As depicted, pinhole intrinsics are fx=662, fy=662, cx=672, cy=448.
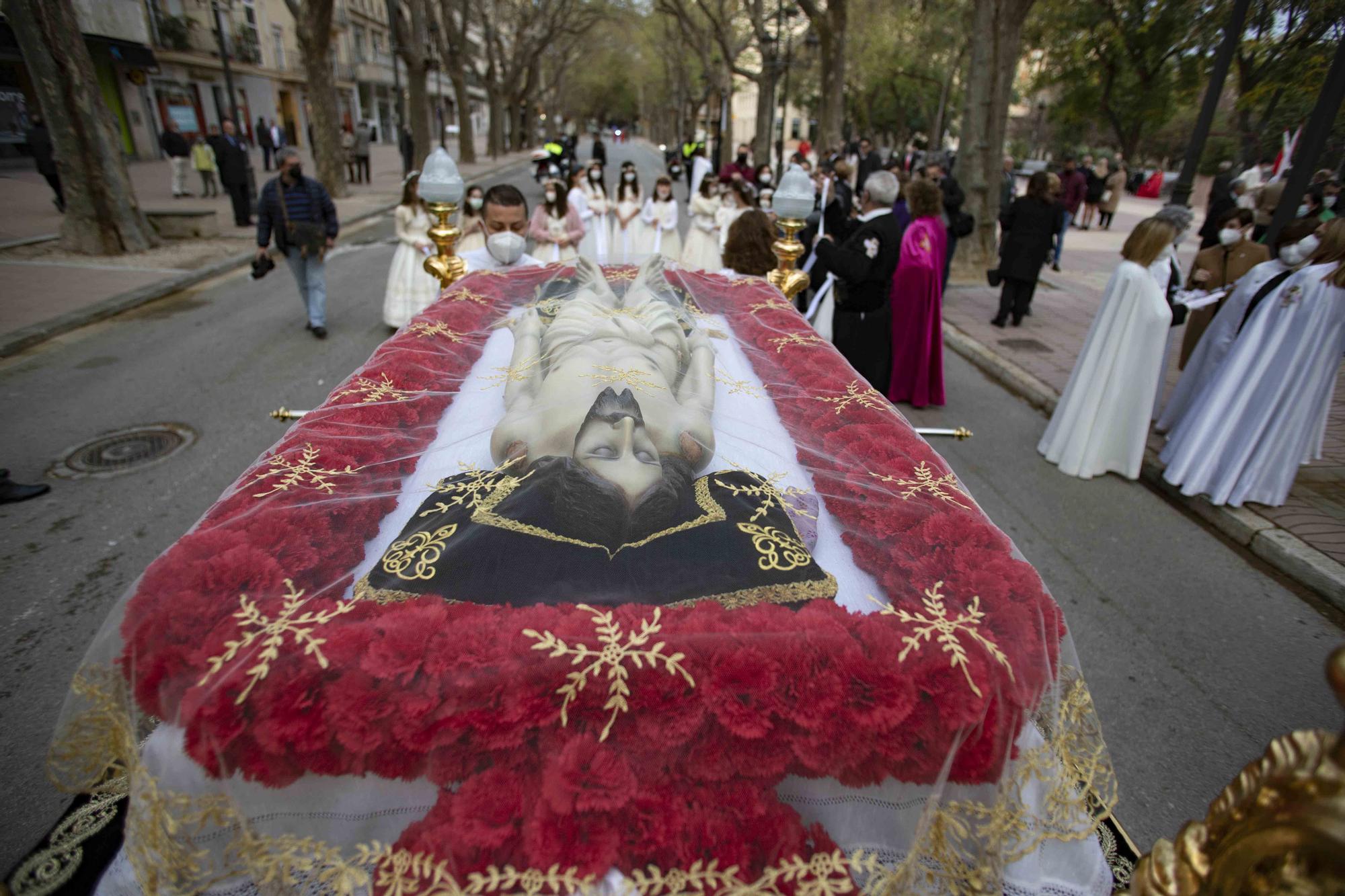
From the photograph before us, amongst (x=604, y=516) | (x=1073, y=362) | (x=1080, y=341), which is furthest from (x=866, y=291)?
(x=604, y=516)

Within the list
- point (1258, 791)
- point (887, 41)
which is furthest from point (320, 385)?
point (887, 41)

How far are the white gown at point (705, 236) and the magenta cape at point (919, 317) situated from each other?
4.00 m

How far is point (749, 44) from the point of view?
101 feet

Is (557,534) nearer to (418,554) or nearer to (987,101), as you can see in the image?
(418,554)

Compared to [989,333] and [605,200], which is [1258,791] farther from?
[605,200]

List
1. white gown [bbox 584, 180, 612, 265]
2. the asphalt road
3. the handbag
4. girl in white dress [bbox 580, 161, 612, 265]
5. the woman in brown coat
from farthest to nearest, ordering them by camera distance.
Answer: the woman in brown coat
girl in white dress [bbox 580, 161, 612, 265]
white gown [bbox 584, 180, 612, 265]
the handbag
the asphalt road

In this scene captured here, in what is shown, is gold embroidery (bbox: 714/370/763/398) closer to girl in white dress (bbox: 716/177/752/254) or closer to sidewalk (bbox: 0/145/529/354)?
girl in white dress (bbox: 716/177/752/254)

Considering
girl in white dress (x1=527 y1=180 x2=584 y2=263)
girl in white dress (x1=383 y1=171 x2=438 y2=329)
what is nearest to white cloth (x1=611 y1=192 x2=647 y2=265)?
girl in white dress (x1=527 y1=180 x2=584 y2=263)

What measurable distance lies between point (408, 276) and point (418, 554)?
22.1 ft

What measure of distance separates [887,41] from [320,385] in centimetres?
3830

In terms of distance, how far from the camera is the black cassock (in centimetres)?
164

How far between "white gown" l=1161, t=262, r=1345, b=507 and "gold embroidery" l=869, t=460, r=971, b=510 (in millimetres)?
3580

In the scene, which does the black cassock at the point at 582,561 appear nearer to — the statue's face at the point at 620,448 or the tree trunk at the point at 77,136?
the statue's face at the point at 620,448

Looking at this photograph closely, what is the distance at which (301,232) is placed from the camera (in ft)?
22.7
